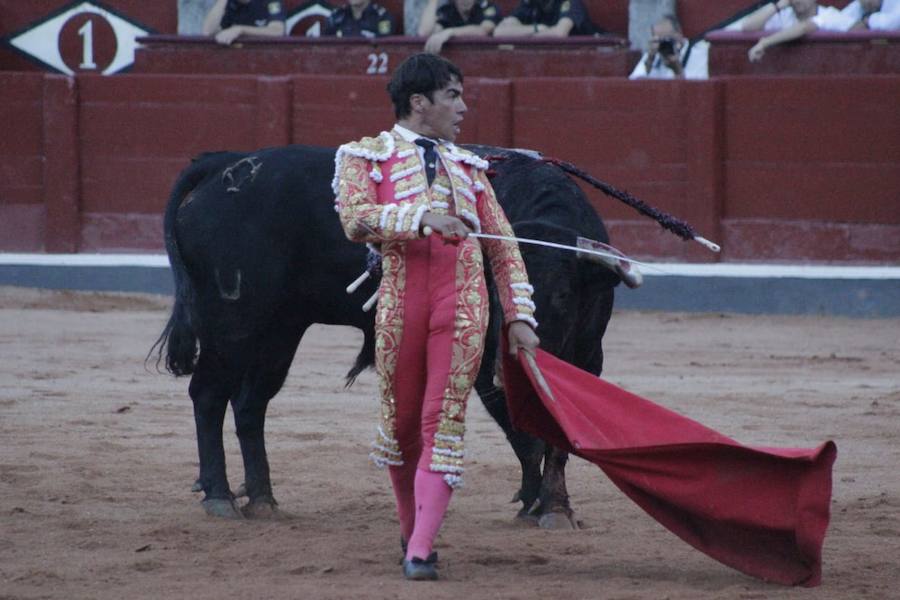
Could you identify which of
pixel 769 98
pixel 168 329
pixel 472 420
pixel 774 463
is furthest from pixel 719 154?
pixel 774 463

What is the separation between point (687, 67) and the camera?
9180 mm

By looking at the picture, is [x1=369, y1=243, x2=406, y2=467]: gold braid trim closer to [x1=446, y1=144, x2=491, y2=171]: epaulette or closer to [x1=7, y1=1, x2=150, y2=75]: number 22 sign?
[x1=446, y1=144, x2=491, y2=171]: epaulette

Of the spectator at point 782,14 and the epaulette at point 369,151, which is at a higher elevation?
the spectator at point 782,14

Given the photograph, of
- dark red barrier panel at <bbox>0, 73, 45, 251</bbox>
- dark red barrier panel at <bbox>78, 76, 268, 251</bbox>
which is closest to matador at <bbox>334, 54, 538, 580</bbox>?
dark red barrier panel at <bbox>78, 76, 268, 251</bbox>

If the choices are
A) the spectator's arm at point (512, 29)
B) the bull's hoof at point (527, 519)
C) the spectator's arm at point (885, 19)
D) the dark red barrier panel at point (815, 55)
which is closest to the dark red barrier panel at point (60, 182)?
A: the spectator's arm at point (512, 29)

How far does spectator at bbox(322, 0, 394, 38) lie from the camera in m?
9.62

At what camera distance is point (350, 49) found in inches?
377

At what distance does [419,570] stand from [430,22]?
21.5 ft

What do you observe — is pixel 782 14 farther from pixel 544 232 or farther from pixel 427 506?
pixel 427 506

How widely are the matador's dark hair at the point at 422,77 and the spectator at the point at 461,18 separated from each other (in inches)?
241

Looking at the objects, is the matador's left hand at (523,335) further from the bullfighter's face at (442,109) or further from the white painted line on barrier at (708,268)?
the white painted line on barrier at (708,268)

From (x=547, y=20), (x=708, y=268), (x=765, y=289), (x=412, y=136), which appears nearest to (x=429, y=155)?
(x=412, y=136)

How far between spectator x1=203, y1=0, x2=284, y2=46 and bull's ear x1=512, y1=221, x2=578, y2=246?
6165 millimetres

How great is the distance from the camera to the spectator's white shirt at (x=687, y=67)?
904 cm
